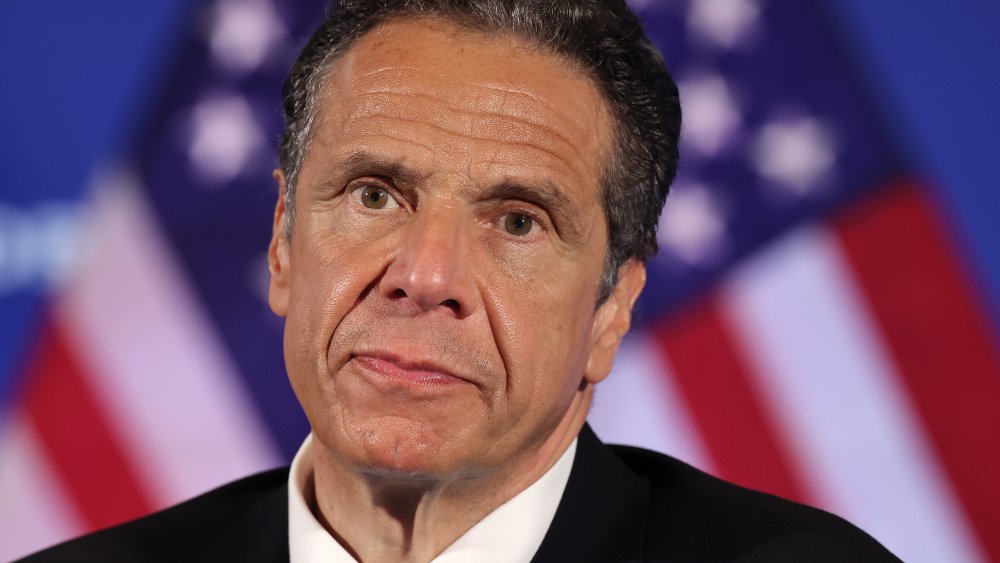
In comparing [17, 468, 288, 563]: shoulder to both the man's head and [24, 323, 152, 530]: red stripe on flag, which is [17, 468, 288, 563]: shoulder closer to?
the man's head

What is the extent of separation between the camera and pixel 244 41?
347 cm

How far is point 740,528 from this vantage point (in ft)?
6.14

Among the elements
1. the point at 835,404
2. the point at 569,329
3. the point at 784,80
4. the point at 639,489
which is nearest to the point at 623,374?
the point at 835,404

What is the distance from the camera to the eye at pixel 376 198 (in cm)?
173

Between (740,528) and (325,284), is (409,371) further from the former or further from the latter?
(740,528)

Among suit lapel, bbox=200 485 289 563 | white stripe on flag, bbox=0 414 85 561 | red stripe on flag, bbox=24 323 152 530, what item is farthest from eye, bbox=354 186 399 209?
white stripe on flag, bbox=0 414 85 561

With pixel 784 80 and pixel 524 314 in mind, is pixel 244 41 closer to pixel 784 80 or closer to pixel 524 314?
pixel 784 80

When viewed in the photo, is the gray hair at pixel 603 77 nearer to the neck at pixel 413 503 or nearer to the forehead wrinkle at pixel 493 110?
the forehead wrinkle at pixel 493 110

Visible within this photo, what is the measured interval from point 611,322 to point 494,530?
38 cm

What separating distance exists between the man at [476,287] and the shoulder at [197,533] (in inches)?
0.8

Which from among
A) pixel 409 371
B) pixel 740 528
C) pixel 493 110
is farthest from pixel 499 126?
pixel 740 528

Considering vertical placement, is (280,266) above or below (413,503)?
above

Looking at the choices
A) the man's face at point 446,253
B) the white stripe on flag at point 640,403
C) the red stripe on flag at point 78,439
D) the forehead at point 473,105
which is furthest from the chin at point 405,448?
the red stripe on flag at point 78,439

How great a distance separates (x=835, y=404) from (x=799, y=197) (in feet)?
1.84
